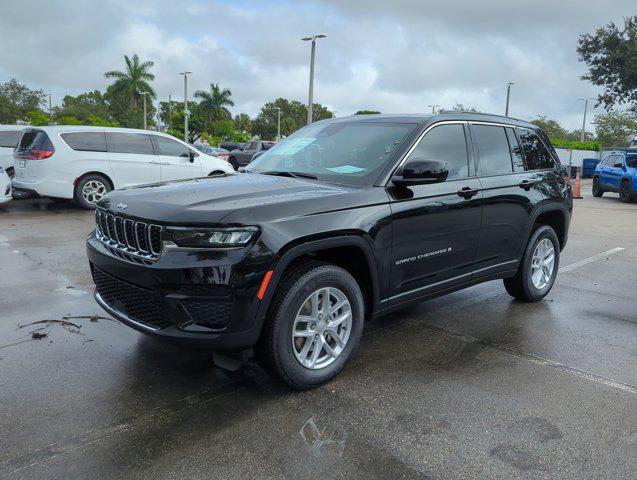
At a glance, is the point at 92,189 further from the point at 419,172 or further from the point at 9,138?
the point at 419,172

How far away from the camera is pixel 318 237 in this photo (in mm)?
3340

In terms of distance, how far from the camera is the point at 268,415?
3.15 m

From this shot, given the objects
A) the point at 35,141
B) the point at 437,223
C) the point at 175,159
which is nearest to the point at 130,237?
the point at 437,223

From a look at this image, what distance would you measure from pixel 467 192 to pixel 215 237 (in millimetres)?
2246

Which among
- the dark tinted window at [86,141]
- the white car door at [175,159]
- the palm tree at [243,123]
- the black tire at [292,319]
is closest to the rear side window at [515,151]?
the black tire at [292,319]

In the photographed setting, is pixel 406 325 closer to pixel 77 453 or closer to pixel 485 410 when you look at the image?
pixel 485 410

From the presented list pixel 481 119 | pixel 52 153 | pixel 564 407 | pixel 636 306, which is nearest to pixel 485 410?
pixel 564 407

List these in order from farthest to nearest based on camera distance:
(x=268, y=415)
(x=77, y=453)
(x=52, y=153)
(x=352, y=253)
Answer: (x=52, y=153) → (x=352, y=253) → (x=268, y=415) → (x=77, y=453)

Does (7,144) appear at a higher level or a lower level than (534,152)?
lower

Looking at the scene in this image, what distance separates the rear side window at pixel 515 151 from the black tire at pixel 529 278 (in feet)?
2.36

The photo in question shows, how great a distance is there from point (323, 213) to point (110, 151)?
29.2 ft

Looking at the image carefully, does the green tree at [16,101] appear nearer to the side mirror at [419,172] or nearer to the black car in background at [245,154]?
the black car in background at [245,154]

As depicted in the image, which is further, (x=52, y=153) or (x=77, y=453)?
(x=52, y=153)

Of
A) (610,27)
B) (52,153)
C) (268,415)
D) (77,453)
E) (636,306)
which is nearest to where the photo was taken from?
(77,453)
